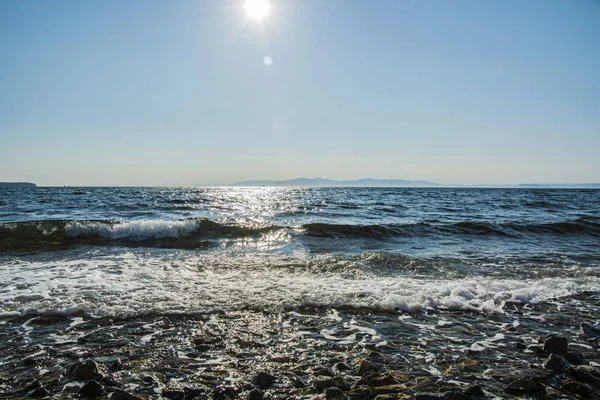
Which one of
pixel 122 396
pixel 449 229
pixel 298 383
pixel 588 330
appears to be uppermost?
pixel 122 396

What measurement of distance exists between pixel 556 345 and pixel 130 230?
56.5 ft

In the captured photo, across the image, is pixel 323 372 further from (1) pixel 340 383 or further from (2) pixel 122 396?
(2) pixel 122 396

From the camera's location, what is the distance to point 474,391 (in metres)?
3.86

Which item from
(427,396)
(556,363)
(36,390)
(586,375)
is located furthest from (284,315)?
(586,375)

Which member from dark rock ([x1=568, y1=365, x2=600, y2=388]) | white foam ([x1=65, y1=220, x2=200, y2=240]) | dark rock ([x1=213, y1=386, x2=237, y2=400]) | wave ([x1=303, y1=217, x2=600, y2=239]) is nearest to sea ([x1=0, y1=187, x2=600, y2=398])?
dark rock ([x1=213, y1=386, x2=237, y2=400])

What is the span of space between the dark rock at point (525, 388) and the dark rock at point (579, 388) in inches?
10.4

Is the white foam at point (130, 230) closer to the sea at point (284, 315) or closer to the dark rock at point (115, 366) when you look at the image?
the sea at point (284, 315)

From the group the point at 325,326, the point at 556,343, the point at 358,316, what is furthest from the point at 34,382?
the point at 556,343

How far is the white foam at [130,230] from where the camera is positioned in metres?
16.5

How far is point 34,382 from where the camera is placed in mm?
3979

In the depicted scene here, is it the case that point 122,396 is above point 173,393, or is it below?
above

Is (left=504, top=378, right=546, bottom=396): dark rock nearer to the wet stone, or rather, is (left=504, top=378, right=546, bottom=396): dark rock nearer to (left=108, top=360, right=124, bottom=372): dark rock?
the wet stone

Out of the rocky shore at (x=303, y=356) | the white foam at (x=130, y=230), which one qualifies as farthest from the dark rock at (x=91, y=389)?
the white foam at (x=130, y=230)

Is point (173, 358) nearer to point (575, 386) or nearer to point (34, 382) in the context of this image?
point (34, 382)
